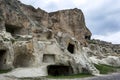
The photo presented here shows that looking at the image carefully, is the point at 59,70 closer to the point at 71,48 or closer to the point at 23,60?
the point at 71,48

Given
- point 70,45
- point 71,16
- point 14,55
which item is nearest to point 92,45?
point 71,16

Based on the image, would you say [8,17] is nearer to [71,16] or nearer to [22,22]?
[22,22]

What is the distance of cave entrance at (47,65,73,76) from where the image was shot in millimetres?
57872

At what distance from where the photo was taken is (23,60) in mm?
54531

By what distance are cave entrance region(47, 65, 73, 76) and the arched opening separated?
5.51m

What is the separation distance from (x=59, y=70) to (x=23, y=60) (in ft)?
28.7

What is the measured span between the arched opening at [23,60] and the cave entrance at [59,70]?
551 centimetres

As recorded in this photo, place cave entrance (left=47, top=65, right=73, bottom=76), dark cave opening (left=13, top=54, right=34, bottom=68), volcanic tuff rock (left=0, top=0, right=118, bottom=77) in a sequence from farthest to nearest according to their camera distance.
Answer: cave entrance (left=47, top=65, right=73, bottom=76) < dark cave opening (left=13, top=54, right=34, bottom=68) < volcanic tuff rock (left=0, top=0, right=118, bottom=77)

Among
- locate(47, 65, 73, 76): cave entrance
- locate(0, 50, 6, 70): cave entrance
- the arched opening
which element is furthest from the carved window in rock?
locate(0, 50, 6, 70): cave entrance

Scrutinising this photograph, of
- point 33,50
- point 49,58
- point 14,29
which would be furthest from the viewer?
point 14,29

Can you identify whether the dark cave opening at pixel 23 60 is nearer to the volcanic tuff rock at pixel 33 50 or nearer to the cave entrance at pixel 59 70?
the volcanic tuff rock at pixel 33 50

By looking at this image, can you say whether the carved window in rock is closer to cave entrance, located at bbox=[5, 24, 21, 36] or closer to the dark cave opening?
the dark cave opening

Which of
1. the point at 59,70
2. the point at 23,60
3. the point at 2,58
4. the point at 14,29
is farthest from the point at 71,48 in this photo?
the point at 2,58

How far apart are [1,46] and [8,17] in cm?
1275
